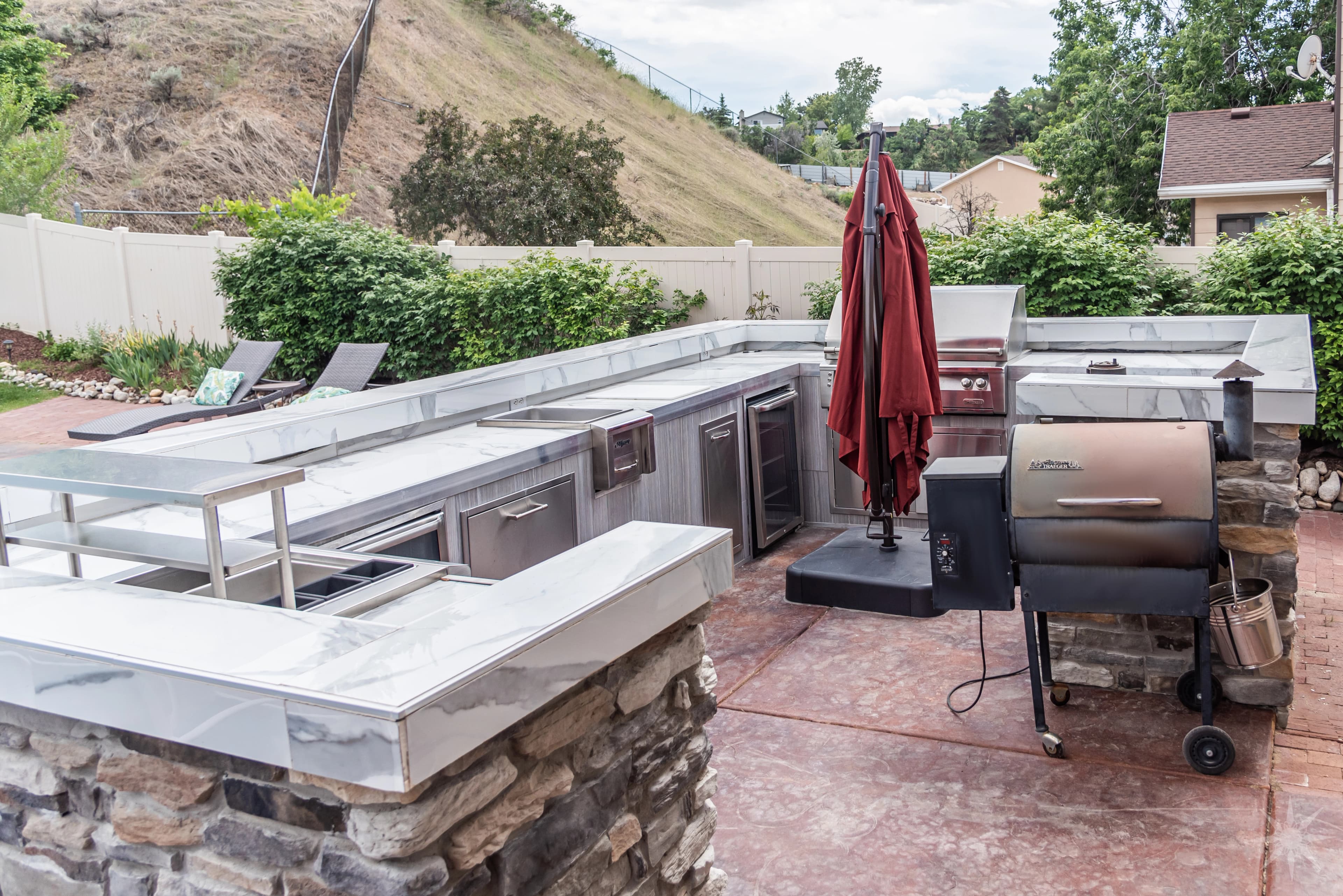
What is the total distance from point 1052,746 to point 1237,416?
1229mm

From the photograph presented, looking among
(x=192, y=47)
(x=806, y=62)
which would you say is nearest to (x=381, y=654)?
(x=192, y=47)

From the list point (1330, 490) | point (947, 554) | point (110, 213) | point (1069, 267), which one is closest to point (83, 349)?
point (110, 213)

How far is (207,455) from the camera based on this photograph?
12.5 ft

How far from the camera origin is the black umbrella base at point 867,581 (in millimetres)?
4988

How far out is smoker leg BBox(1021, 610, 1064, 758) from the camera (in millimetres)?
3438

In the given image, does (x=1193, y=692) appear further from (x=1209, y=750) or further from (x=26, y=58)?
(x=26, y=58)

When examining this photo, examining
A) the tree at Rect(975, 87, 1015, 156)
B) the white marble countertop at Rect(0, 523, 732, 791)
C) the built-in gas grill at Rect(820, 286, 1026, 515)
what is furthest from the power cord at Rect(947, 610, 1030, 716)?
the tree at Rect(975, 87, 1015, 156)

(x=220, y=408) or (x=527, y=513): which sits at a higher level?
(x=220, y=408)

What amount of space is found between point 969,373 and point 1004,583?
2.72 meters

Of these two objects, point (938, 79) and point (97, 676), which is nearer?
point (97, 676)

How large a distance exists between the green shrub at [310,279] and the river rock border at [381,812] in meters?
11.0

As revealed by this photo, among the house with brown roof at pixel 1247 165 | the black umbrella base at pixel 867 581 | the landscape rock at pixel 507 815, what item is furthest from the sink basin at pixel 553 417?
the house with brown roof at pixel 1247 165

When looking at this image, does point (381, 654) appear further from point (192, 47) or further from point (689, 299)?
point (192, 47)

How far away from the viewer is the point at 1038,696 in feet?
11.6
